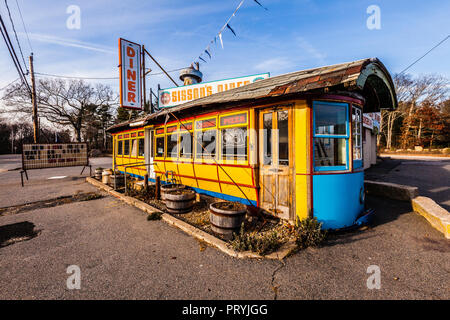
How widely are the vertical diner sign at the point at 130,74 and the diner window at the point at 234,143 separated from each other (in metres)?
6.35

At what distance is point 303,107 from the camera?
456 cm

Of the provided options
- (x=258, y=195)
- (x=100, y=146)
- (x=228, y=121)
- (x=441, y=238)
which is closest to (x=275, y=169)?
(x=258, y=195)

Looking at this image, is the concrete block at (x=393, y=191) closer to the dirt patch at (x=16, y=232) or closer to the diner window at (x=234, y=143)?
the diner window at (x=234, y=143)

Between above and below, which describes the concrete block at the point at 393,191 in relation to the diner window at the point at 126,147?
below

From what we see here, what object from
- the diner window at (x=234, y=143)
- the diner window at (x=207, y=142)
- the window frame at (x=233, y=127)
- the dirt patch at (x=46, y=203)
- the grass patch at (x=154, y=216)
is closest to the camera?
the window frame at (x=233, y=127)

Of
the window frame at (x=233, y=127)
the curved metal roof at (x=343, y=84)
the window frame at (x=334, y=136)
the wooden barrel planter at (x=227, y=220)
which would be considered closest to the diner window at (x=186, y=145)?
the curved metal roof at (x=343, y=84)

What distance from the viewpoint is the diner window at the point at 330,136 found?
4.64 metres

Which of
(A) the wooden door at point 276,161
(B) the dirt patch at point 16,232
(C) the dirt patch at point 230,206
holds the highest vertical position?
(A) the wooden door at point 276,161

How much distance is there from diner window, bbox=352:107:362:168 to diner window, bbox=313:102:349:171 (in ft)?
1.10

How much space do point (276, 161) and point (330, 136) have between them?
1324mm

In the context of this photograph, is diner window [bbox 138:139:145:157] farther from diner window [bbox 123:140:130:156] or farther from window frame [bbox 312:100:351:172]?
window frame [bbox 312:100:351:172]

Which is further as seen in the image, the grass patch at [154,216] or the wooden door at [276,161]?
the grass patch at [154,216]
